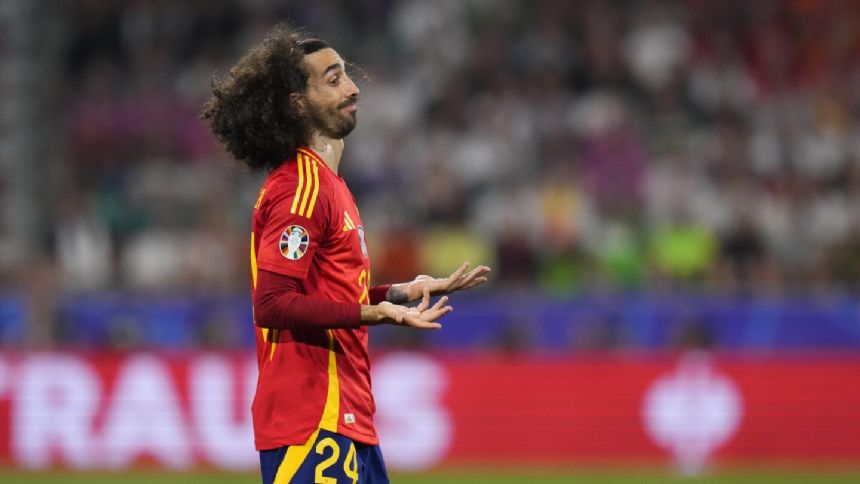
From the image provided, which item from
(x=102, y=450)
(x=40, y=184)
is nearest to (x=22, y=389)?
(x=102, y=450)

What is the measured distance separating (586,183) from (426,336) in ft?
8.70

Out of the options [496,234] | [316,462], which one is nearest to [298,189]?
[316,462]

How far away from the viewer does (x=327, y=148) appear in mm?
5016

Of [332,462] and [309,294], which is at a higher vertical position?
[309,294]

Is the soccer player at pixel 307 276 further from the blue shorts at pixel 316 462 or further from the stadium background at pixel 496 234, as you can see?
the stadium background at pixel 496 234

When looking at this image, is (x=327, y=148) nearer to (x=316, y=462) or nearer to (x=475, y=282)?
(x=475, y=282)

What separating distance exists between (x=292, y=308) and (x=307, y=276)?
0.22 meters

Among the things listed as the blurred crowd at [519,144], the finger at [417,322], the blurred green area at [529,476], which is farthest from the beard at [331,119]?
the blurred crowd at [519,144]

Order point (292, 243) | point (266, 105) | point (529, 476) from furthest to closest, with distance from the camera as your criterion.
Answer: point (529, 476) < point (266, 105) < point (292, 243)

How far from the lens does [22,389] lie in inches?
455

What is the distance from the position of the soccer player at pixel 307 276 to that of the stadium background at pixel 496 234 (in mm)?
6062

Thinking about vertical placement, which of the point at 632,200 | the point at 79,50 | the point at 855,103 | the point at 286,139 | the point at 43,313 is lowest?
the point at 286,139

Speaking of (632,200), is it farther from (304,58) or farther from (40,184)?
(304,58)

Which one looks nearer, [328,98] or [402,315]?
[402,315]
